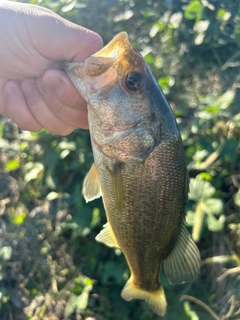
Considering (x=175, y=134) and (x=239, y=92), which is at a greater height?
(x=175, y=134)

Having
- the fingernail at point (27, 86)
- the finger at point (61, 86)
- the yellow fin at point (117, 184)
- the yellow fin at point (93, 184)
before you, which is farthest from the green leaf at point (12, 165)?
the yellow fin at point (117, 184)

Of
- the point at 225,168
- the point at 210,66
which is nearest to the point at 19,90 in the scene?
the point at 225,168

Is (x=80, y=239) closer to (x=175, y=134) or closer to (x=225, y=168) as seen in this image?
(x=225, y=168)

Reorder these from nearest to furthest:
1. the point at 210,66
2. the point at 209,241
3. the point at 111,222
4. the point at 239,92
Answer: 1. the point at 111,222
2. the point at 209,241
3. the point at 239,92
4. the point at 210,66

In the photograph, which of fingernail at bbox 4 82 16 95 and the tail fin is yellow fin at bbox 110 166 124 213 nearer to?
the tail fin

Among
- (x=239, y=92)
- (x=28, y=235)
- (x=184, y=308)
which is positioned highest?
(x=239, y=92)

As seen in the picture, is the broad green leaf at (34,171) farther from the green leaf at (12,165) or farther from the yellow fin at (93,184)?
the yellow fin at (93,184)
